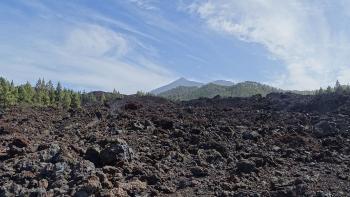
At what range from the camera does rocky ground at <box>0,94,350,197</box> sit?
1284cm

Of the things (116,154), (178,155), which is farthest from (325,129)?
(116,154)

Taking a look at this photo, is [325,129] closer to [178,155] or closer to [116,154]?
[178,155]

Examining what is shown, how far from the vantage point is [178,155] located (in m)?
15.8

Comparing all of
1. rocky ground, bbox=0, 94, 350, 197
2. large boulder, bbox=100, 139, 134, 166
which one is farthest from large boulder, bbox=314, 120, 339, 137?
large boulder, bbox=100, 139, 134, 166

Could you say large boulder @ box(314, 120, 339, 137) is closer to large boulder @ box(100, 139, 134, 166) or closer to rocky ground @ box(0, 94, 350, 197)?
rocky ground @ box(0, 94, 350, 197)

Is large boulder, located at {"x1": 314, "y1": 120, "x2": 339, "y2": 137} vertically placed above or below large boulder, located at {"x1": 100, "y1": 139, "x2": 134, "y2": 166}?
above

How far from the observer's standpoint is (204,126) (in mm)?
20922

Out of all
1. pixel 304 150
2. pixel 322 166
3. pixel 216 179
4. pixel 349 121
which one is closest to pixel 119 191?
pixel 216 179

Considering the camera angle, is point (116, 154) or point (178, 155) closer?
point (116, 154)

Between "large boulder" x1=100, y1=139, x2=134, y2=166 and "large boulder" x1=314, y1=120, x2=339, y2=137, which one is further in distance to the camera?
"large boulder" x1=314, y1=120, x2=339, y2=137

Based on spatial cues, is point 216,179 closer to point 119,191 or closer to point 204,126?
point 119,191

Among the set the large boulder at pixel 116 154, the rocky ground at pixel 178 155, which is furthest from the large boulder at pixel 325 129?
the large boulder at pixel 116 154

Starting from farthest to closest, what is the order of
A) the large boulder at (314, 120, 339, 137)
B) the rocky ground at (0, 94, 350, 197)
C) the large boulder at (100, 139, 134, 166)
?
the large boulder at (314, 120, 339, 137)
the large boulder at (100, 139, 134, 166)
the rocky ground at (0, 94, 350, 197)

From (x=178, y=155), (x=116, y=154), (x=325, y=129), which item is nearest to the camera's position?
(x=116, y=154)
